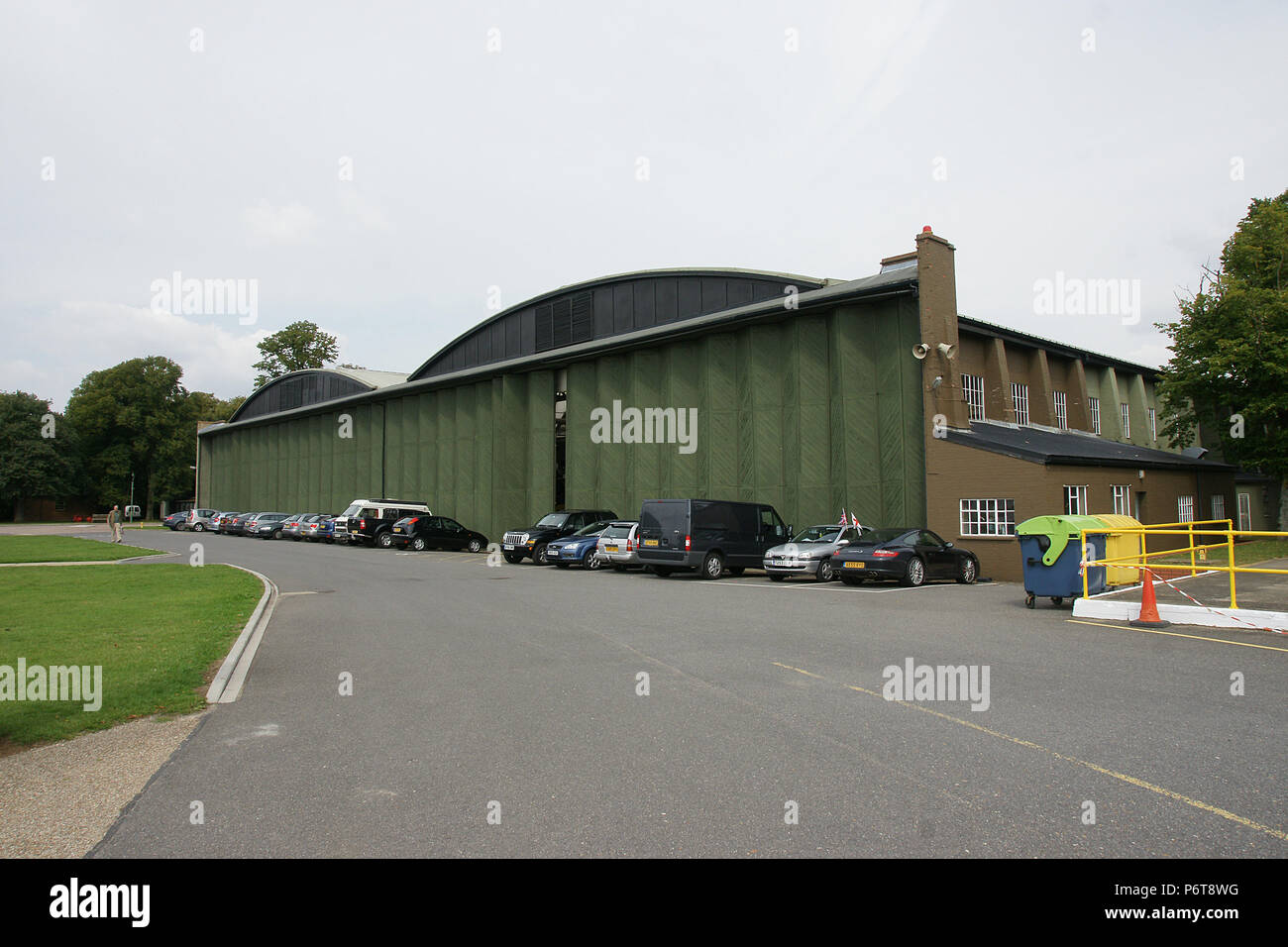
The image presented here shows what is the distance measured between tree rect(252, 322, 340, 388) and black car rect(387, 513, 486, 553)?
51.7 metres

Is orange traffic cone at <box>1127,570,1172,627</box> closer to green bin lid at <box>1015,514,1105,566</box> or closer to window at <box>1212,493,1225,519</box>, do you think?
green bin lid at <box>1015,514,1105,566</box>

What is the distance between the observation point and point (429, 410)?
47.3m

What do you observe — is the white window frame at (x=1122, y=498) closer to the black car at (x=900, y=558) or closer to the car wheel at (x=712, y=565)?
the black car at (x=900, y=558)

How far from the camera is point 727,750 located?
5.77m

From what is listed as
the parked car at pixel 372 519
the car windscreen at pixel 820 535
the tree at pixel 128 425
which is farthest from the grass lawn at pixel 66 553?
the tree at pixel 128 425

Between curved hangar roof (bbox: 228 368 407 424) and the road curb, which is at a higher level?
curved hangar roof (bbox: 228 368 407 424)

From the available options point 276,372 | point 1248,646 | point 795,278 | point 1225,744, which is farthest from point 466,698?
Result: point 276,372

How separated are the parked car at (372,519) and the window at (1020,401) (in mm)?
27282

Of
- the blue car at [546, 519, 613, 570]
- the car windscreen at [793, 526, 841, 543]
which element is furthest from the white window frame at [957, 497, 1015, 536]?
the blue car at [546, 519, 613, 570]

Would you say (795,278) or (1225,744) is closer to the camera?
(1225,744)

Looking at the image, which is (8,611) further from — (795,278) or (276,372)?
(276,372)

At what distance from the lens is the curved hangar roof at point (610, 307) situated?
32750mm

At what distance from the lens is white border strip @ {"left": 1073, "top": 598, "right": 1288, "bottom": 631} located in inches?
449
